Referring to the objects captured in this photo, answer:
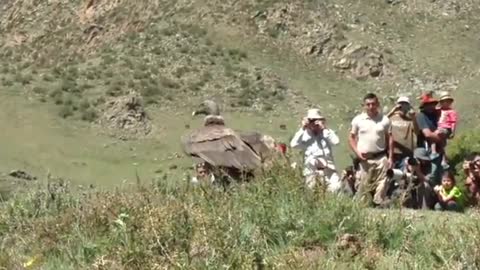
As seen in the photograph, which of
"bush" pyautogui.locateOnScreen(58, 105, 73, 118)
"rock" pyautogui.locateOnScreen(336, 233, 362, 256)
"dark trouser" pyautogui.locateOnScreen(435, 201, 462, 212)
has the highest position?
"rock" pyautogui.locateOnScreen(336, 233, 362, 256)

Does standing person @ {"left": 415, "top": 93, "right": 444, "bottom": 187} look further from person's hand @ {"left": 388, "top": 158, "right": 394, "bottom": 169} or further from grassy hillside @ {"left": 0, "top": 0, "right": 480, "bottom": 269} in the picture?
grassy hillside @ {"left": 0, "top": 0, "right": 480, "bottom": 269}

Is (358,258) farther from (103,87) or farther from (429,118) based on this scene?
(103,87)

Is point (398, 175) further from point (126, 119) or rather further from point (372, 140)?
point (126, 119)

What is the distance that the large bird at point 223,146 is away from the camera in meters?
12.0

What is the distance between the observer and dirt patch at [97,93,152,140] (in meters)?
35.1

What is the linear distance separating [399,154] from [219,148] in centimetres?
208

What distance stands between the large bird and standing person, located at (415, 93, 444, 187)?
1732 millimetres

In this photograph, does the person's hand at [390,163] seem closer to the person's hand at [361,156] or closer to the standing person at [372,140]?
the standing person at [372,140]

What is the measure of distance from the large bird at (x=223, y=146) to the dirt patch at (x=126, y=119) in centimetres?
2179

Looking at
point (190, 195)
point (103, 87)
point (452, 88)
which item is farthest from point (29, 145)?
point (190, 195)

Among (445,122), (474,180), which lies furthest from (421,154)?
(474,180)

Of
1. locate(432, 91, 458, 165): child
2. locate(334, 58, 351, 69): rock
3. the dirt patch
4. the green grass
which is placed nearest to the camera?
the green grass

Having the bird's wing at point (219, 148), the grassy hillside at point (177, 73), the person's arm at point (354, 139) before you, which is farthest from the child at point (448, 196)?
the grassy hillside at point (177, 73)

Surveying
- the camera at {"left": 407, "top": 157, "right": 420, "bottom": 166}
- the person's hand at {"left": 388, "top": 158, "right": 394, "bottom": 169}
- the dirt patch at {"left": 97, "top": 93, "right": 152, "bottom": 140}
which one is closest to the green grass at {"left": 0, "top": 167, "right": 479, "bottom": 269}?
the person's hand at {"left": 388, "top": 158, "right": 394, "bottom": 169}
